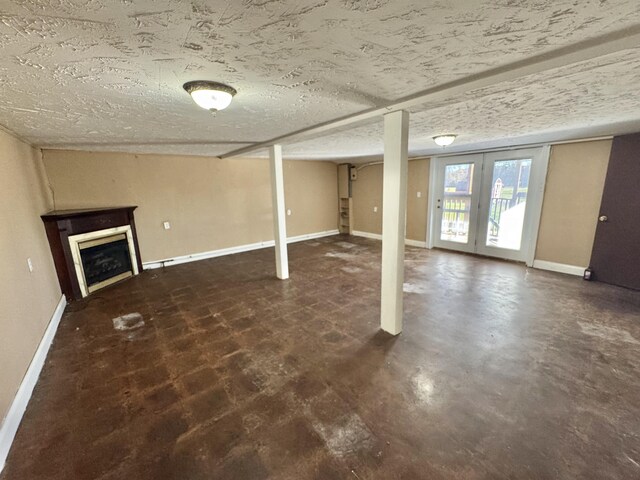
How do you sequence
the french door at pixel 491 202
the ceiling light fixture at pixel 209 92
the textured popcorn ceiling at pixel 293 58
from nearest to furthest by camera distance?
the textured popcorn ceiling at pixel 293 58 → the ceiling light fixture at pixel 209 92 → the french door at pixel 491 202

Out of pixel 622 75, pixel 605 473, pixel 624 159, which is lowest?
pixel 605 473

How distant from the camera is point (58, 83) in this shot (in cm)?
153

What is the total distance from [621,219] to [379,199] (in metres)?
4.32

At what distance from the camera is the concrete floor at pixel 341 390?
4.67ft

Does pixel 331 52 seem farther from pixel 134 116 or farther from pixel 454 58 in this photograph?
pixel 134 116

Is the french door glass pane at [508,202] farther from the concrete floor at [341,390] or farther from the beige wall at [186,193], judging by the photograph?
the beige wall at [186,193]

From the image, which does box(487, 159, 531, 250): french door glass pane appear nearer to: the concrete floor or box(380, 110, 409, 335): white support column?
the concrete floor

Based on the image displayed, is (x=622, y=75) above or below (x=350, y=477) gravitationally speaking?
above

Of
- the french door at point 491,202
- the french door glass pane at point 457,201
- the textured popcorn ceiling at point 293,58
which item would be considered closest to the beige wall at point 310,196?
the french door at point 491,202

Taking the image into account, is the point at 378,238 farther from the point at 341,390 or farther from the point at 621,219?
the point at 341,390

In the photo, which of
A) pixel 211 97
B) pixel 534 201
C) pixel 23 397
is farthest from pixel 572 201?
pixel 23 397

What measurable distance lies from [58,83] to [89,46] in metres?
0.67

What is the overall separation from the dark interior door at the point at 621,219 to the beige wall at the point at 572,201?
0.11 metres

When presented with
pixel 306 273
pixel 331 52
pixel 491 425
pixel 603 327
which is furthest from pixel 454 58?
pixel 306 273
